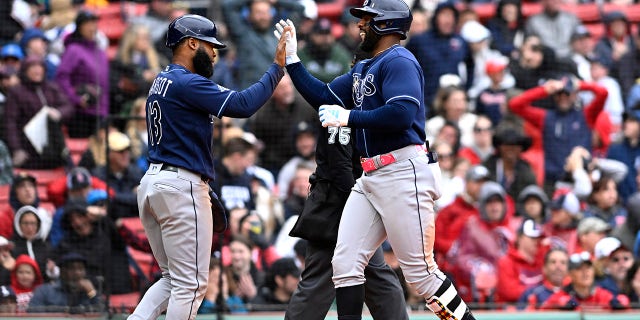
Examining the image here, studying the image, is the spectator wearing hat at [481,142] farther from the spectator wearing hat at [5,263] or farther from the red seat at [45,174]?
the spectator wearing hat at [5,263]

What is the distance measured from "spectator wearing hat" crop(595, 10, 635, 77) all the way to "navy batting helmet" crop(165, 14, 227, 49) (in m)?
6.33

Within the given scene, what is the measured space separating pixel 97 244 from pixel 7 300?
0.68 m

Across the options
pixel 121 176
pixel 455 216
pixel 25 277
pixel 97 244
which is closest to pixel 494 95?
pixel 455 216

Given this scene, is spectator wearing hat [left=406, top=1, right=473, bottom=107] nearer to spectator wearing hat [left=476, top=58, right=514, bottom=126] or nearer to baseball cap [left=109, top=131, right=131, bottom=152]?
spectator wearing hat [left=476, top=58, right=514, bottom=126]

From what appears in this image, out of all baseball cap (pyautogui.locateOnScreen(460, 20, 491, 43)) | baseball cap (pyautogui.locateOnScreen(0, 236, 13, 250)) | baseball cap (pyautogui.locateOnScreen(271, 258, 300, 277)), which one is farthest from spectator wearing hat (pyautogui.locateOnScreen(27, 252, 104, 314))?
baseball cap (pyautogui.locateOnScreen(460, 20, 491, 43))

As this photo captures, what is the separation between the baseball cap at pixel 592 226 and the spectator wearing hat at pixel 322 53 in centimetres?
253

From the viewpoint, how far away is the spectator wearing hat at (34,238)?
25.3 ft

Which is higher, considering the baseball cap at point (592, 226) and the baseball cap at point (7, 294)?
the baseball cap at point (592, 226)

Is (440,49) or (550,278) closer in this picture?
(550,278)

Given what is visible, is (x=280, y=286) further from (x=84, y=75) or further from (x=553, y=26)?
(x=553, y=26)

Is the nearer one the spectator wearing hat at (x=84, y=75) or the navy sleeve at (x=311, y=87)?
the navy sleeve at (x=311, y=87)

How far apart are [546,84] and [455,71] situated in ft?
2.79

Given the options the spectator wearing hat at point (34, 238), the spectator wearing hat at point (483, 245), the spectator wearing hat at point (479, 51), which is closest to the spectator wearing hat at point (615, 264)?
the spectator wearing hat at point (483, 245)

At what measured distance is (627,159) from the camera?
9.70 meters
